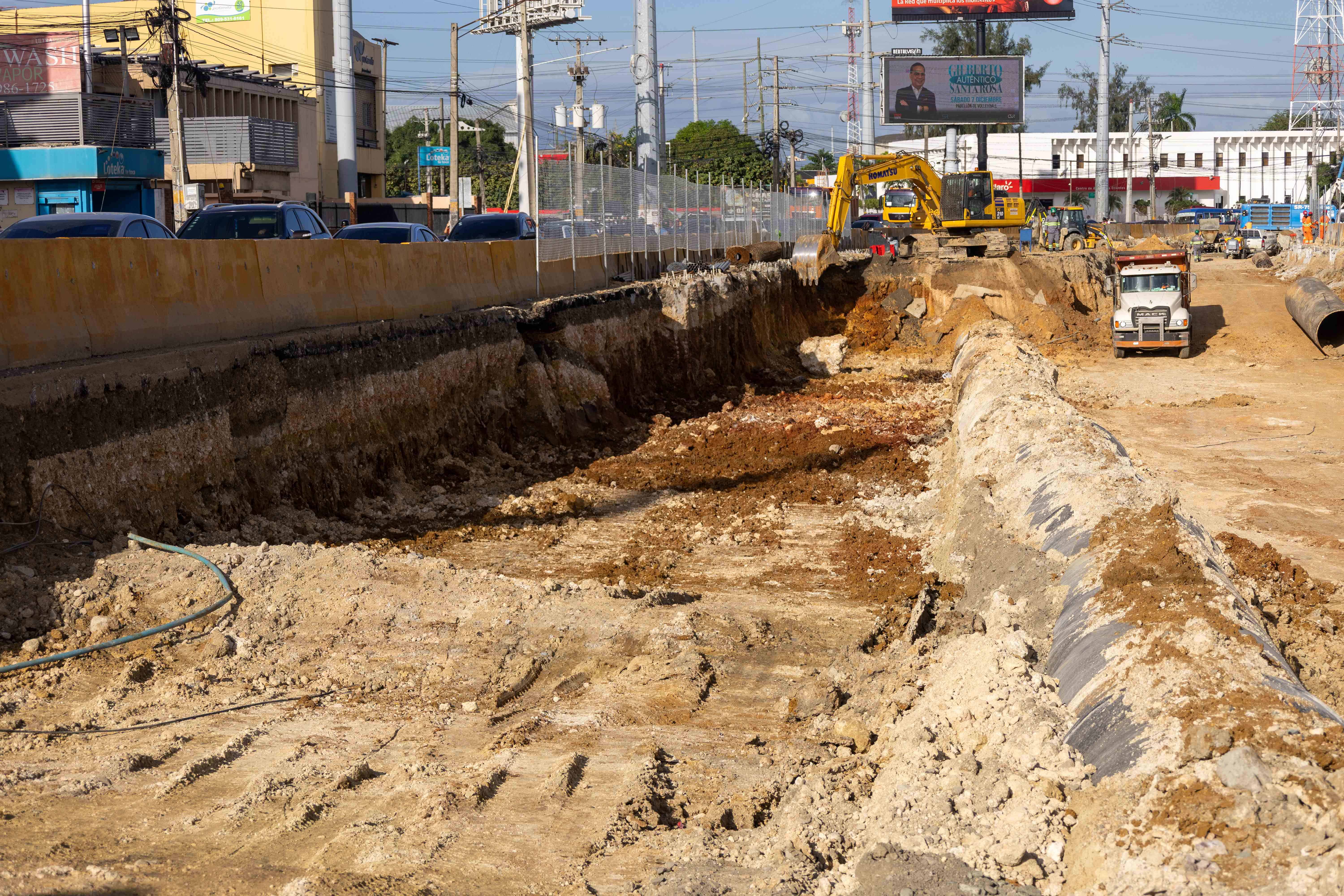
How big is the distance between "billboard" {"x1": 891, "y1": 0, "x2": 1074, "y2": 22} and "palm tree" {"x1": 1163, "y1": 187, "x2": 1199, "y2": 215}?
5496 centimetres

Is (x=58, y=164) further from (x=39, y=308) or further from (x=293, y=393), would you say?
(x=39, y=308)

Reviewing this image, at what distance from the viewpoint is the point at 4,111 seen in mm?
38500

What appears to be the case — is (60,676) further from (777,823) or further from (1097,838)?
(1097,838)

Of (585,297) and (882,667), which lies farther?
(585,297)

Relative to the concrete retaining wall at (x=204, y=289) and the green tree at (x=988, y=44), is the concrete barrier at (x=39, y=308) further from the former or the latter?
the green tree at (x=988, y=44)

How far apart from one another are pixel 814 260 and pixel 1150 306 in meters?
8.41

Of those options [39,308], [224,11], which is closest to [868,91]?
[224,11]

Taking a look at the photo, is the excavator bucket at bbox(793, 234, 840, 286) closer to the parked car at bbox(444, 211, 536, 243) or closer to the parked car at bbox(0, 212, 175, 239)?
the parked car at bbox(444, 211, 536, 243)

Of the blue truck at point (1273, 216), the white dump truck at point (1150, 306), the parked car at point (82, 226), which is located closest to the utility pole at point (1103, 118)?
the blue truck at point (1273, 216)

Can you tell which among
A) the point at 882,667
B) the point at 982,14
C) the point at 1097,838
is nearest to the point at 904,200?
the point at 982,14

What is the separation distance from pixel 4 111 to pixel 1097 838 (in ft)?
140

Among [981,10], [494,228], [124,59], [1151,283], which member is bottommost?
[1151,283]

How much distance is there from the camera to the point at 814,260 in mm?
31781

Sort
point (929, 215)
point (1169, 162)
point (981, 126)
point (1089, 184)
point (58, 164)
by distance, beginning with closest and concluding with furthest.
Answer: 1. point (58, 164)
2. point (929, 215)
3. point (981, 126)
4. point (1089, 184)
5. point (1169, 162)
